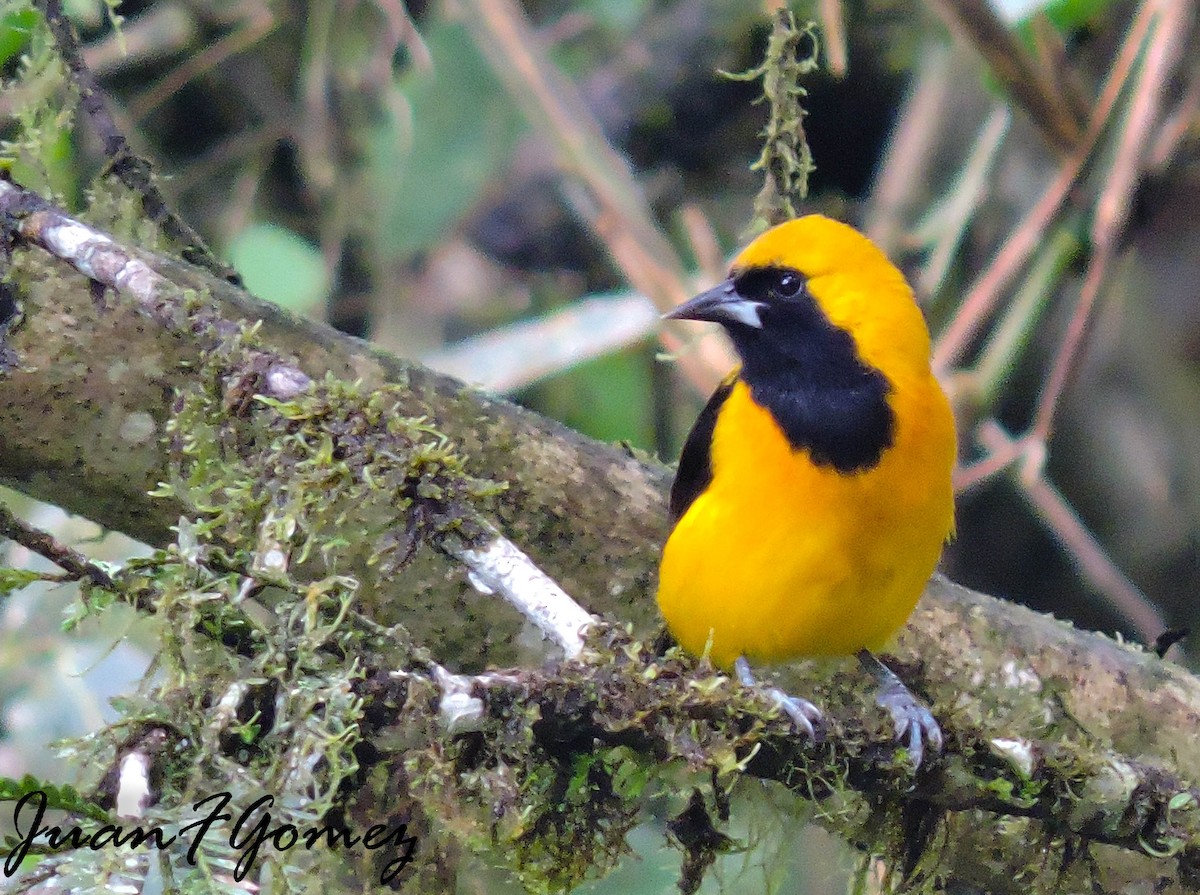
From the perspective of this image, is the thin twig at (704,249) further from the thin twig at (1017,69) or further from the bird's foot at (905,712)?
the bird's foot at (905,712)

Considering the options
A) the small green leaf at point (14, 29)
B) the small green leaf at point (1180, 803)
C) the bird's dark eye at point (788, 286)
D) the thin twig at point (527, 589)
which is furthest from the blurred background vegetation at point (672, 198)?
the thin twig at point (527, 589)

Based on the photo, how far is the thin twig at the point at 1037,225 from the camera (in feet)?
13.4

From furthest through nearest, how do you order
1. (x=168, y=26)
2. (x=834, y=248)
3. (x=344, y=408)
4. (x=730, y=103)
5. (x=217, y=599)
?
(x=730, y=103)
(x=168, y=26)
(x=834, y=248)
(x=344, y=408)
(x=217, y=599)

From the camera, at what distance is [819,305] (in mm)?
2600

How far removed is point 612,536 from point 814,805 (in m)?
0.72

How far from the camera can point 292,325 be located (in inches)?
94.3

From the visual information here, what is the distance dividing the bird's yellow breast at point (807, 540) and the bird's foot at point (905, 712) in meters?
0.13

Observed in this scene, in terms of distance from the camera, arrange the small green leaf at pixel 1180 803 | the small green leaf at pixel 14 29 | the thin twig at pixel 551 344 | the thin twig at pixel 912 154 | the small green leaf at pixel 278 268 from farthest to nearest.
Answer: the thin twig at pixel 912 154 → the thin twig at pixel 551 344 → the small green leaf at pixel 278 268 → the small green leaf at pixel 14 29 → the small green leaf at pixel 1180 803

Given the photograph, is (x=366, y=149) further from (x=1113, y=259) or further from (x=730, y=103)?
(x=1113, y=259)

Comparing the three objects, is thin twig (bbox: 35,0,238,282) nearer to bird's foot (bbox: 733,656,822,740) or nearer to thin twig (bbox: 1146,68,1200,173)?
bird's foot (bbox: 733,656,822,740)

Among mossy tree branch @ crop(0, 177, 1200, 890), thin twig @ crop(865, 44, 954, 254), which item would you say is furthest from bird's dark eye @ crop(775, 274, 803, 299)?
thin twig @ crop(865, 44, 954, 254)

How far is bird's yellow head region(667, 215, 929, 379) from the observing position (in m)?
2.57

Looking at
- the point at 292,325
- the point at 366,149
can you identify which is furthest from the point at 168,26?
the point at 292,325

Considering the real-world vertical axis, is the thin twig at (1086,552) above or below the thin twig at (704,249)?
below
